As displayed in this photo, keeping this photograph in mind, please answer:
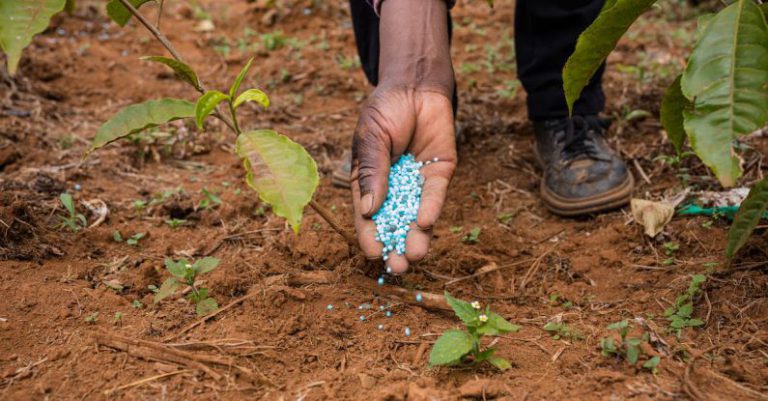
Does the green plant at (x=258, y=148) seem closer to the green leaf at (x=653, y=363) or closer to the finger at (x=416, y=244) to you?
the finger at (x=416, y=244)

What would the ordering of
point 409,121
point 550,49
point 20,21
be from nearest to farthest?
point 20,21 < point 409,121 < point 550,49

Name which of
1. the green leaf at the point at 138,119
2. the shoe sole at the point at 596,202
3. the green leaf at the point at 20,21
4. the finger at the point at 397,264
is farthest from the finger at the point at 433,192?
the green leaf at the point at 20,21

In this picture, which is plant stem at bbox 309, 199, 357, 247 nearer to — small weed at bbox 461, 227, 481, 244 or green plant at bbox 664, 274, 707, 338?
small weed at bbox 461, 227, 481, 244

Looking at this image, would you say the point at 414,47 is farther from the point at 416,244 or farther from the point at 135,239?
the point at 135,239

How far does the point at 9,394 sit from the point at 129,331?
0.95 ft

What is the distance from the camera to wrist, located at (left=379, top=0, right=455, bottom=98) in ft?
6.91

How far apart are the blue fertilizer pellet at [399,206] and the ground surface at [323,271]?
0.43 ft

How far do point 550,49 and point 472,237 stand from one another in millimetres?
816

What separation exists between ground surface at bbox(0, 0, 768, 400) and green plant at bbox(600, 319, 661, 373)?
0.03m

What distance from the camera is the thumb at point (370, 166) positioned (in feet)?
5.90

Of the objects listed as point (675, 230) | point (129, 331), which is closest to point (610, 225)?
point (675, 230)

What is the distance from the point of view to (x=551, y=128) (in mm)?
2506

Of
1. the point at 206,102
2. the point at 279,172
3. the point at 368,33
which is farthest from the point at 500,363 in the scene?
the point at 368,33

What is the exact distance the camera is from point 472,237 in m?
2.14
